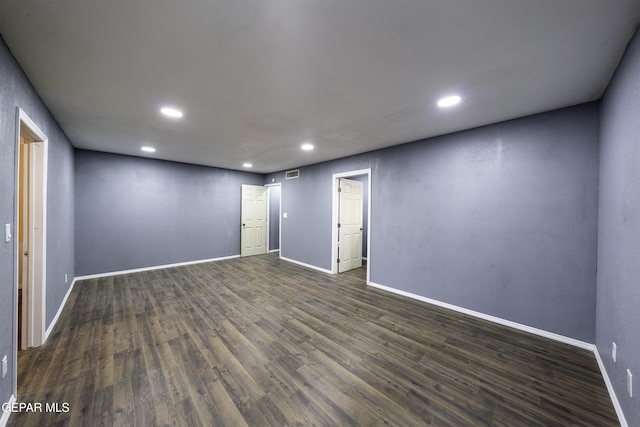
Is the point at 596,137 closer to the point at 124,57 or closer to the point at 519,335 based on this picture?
the point at 519,335

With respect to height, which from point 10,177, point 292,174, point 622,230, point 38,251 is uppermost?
point 292,174

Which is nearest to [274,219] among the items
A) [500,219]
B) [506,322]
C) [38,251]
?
[38,251]

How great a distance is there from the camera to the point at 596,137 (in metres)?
2.39

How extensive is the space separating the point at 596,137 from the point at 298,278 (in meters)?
4.60

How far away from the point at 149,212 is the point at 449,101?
5993mm

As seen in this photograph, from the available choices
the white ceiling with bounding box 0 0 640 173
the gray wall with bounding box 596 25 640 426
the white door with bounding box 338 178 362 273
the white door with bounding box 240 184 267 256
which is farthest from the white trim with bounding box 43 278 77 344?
the gray wall with bounding box 596 25 640 426

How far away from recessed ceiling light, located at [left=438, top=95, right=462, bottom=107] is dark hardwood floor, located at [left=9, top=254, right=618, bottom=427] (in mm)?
2532

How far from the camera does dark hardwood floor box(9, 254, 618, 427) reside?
1.64 m

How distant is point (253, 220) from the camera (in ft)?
23.2

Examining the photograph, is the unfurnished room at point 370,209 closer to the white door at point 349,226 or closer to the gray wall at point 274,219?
the white door at point 349,226

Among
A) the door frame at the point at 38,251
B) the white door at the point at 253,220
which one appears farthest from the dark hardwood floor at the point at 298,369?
the white door at the point at 253,220

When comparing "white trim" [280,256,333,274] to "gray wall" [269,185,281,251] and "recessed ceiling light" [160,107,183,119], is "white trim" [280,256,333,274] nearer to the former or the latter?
"gray wall" [269,185,281,251]

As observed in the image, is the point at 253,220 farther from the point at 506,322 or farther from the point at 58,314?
the point at 506,322

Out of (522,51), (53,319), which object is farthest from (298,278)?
(522,51)
